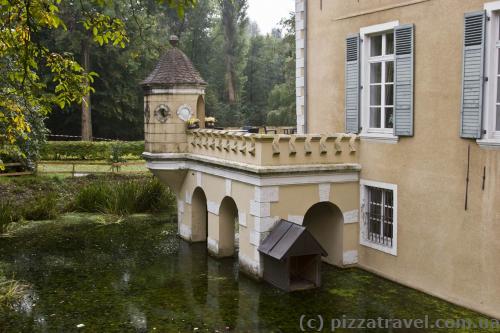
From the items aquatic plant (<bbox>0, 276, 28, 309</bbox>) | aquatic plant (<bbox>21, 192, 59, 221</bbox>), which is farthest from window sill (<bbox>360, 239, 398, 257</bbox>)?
aquatic plant (<bbox>21, 192, 59, 221</bbox>)

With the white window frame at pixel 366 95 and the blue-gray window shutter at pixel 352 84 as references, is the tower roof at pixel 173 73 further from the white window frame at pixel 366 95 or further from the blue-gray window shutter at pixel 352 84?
the white window frame at pixel 366 95

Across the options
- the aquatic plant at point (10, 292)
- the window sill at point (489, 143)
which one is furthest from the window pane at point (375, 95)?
the aquatic plant at point (10, 292)

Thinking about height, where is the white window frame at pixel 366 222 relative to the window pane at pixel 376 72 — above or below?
below

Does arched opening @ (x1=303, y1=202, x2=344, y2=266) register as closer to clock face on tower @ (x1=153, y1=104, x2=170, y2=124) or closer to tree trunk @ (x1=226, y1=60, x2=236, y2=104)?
clock face on tower @ (x1=153, y1=104, x2=170, y2=124)

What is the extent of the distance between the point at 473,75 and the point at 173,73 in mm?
7899

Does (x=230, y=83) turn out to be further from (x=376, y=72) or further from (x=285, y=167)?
(x=285, y=167)

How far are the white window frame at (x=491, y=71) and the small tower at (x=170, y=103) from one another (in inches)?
304

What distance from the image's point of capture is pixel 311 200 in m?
11.9

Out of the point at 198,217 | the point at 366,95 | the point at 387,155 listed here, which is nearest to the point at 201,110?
the point at 198,217

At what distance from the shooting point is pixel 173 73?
15000 millimetres

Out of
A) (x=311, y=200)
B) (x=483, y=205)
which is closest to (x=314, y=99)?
(x=311, y=200)

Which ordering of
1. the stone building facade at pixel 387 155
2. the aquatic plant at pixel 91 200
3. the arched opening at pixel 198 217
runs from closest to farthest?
1. the stone building facade at pixel 387 155
2. the arched opening at pixel 198 217
3. the aquatic plant at pixel 91 200

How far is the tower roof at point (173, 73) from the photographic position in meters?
14.9

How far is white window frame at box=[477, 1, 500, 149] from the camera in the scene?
360 inches
